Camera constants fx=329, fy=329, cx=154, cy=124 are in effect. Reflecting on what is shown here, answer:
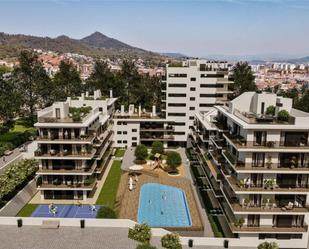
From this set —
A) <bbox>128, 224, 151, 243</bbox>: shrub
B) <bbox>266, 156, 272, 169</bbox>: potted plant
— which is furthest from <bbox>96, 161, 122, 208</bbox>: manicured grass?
<bbox>266, 156, 272, 169</bbox>: potted plant

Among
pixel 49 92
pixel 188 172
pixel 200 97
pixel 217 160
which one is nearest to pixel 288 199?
pixel 217 160

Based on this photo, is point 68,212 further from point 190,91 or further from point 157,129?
point 190,91

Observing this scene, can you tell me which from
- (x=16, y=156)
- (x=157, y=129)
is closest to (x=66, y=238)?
(x=16, y=156)

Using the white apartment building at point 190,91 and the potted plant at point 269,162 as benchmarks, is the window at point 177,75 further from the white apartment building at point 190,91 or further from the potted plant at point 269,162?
the potted plant at point 269,162

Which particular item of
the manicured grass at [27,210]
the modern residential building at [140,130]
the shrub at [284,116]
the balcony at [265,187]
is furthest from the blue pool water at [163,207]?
the modern residential building at [140,130]

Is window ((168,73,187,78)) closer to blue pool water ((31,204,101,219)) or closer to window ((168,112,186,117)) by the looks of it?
window ((168,112,186,117))
